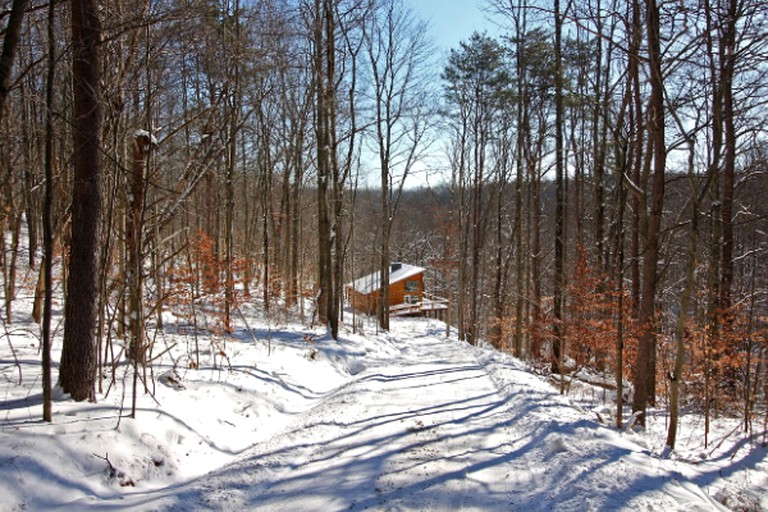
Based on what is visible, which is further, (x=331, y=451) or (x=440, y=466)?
(x=331, y=451)

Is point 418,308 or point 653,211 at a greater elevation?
point 653,211

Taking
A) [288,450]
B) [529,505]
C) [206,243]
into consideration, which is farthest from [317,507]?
[206,243]

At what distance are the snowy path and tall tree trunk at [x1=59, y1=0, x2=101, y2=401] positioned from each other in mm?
1757

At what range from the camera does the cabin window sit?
36.2m

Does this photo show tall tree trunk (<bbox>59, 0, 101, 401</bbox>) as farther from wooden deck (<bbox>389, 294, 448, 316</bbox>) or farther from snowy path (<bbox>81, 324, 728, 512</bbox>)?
wooden deck (<bbox>389, 294, 448, 316</bbox>)

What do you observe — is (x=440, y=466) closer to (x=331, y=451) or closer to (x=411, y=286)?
(x=331, y=451)

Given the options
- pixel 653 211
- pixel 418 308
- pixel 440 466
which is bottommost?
pixel 418 308

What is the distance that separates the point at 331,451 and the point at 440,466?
3.97 ft

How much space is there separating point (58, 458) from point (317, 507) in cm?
211

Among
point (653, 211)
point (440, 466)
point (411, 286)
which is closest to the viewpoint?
point (440, 466)

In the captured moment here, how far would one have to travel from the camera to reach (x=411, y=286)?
119 ft

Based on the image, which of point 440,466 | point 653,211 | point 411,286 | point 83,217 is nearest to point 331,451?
point 440,466

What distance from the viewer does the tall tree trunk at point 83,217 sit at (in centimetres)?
460

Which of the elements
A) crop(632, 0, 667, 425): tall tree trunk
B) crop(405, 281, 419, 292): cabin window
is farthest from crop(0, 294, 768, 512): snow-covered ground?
crop(405, 281, 419, 292): cabin window
